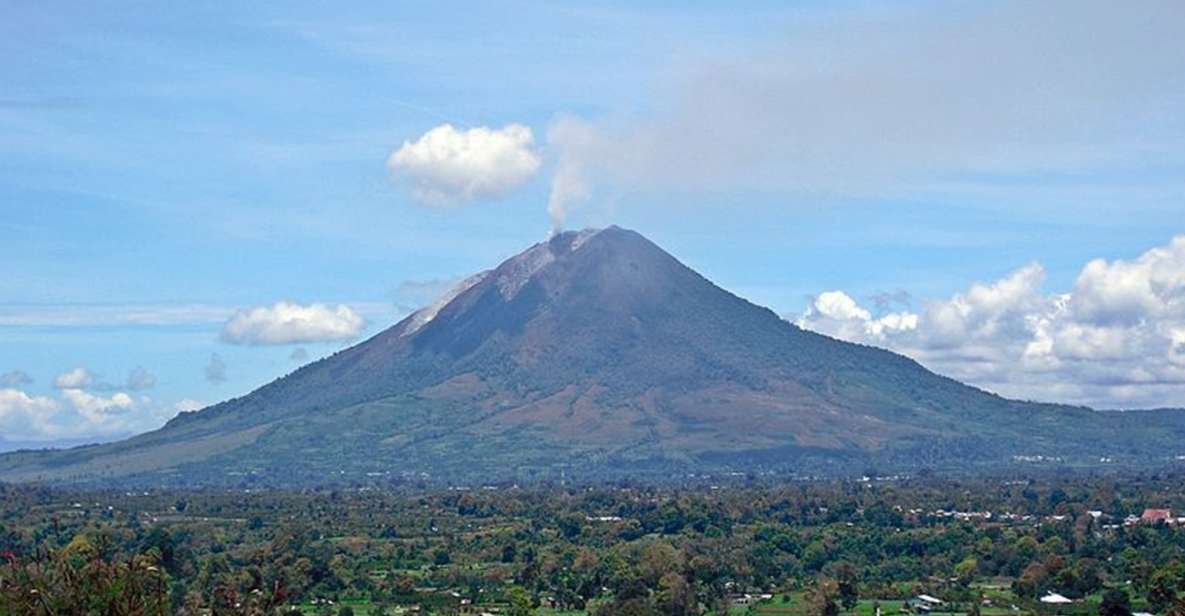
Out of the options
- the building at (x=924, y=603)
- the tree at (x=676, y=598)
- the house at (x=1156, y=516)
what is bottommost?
the building at (x=924, y=603)

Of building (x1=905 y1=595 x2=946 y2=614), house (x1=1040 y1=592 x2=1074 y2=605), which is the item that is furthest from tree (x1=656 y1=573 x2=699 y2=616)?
house (x1=1040 y1=592 x2=1074 y2=605)

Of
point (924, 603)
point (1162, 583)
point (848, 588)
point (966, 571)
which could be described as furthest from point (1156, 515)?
point (1162, 583)

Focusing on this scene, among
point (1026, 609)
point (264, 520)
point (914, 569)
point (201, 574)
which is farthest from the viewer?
point (264, 520)

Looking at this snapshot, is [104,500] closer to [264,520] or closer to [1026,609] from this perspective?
[264,520]

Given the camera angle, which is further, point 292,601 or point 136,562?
point 292,601

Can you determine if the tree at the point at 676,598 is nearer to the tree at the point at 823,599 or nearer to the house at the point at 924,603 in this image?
the tree at the point at 823,599

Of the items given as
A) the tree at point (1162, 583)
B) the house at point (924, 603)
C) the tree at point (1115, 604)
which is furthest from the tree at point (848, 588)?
the tree at point (1162, 583)

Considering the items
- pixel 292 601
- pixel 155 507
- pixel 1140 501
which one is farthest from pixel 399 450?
pixel 292 601

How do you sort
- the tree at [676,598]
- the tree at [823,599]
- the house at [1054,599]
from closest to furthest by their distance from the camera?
the tree at [676,598] → the tree at [823,599] → the house at [1054,599]
